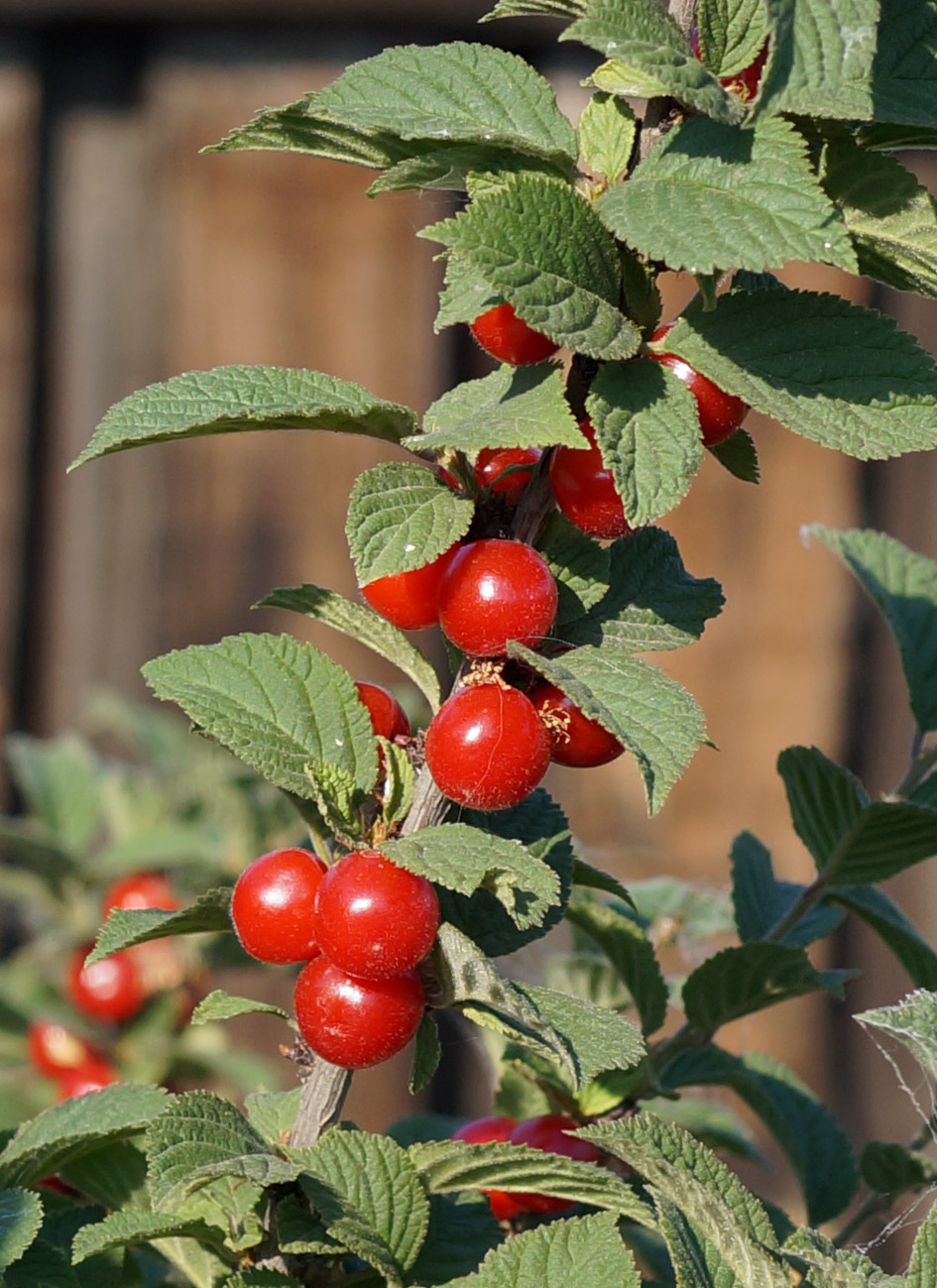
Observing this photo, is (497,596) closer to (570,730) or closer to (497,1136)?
(570,730)

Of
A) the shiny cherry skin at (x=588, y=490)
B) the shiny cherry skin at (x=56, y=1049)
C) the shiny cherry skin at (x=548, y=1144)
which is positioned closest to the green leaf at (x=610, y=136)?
the shiny cherry skin at (x=588, y=490)

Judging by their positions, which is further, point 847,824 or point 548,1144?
point 847,824

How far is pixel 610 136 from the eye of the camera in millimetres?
677

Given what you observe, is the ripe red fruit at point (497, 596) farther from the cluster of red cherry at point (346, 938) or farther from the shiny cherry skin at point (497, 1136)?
the shiny cherry skin at point (497, 1136)

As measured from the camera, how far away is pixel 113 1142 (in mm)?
815

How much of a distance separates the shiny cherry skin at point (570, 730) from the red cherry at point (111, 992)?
115 centimetres

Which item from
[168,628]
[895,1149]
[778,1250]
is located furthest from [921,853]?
[168,628]

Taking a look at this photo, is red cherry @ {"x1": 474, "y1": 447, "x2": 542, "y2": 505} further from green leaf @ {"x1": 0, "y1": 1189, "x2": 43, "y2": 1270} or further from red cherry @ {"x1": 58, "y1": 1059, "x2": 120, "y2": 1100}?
red cherry @ {"x1": 58, "y1": 1059, "x2": 120, "y2": 1100}

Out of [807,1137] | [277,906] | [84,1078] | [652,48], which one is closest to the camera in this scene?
[652,48]

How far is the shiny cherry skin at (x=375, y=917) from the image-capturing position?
653mm

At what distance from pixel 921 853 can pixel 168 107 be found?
69.8 inches

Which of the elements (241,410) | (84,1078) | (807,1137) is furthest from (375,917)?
(84,1078)

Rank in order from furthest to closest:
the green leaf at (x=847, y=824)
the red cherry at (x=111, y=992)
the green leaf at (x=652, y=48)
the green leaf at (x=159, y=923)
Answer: the red cherry at (x=111, y=992) < the green leaf at (x=847, y=824) < the green leaf at (x=159, y=923) < the green leaf at (x=652, y=48)

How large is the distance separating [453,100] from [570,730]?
29 centimetres
